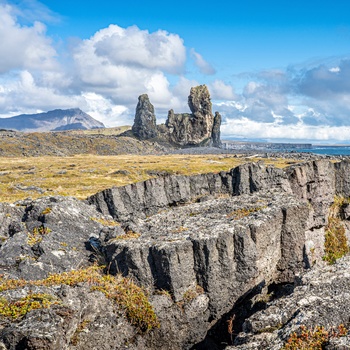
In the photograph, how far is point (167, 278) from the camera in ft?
52.3

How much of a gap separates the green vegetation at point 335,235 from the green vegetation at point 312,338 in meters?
16.3

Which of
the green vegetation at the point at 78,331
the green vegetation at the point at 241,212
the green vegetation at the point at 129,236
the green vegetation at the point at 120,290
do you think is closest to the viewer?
the green vegetation at the point at 78,331

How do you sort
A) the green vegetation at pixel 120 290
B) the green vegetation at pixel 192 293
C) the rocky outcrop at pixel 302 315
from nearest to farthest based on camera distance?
the rocky outcrop at pixel 302 315
the green vegetation at pixel 120 290
the green vegetation at pixel 192 293

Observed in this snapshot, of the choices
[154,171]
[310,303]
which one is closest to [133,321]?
[310,303]

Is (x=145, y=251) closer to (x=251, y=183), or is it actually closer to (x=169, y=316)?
(x=169, y=316)

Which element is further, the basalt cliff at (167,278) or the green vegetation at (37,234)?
the green vegetation at (37,234)

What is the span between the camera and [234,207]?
22.2 metres

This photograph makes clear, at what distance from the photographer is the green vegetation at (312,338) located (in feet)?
33.9

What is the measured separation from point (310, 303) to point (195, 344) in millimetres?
5742

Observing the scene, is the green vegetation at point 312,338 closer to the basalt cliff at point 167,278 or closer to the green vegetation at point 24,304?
the basalt cliff at point 167,278

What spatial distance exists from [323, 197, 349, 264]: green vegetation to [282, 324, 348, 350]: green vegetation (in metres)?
16.3

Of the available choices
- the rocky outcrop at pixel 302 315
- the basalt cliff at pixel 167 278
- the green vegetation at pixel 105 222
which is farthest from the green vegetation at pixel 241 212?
the green vegetation at pixel 105 222

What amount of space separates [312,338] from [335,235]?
22200 millimetres

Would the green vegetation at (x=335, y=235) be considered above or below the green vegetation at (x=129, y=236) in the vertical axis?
below
